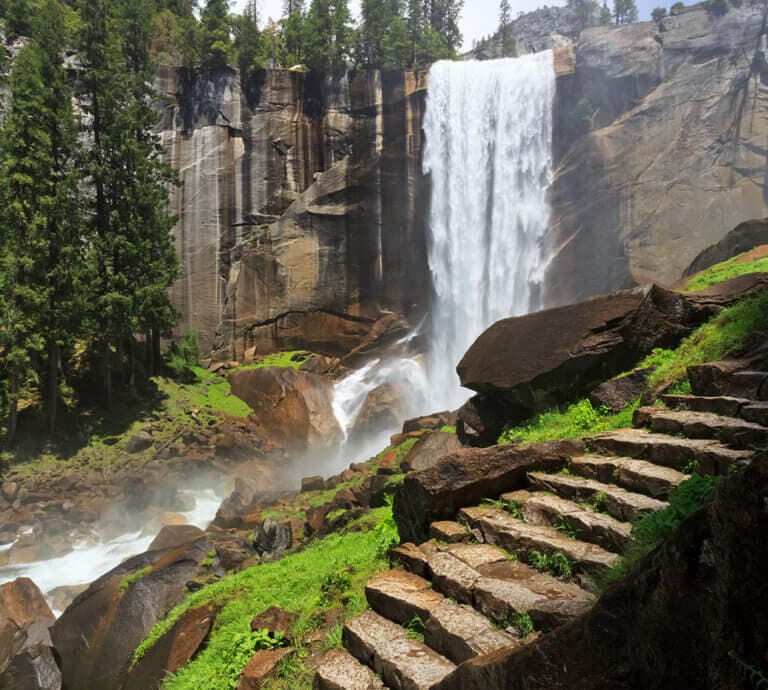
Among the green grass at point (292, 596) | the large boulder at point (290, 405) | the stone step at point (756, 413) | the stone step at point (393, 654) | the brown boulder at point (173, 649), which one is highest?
the stone step at point (756, 413)

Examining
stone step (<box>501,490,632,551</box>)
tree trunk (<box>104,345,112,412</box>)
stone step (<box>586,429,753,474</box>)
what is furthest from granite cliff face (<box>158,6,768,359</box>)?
stone step (<box>501,490,632,551</box>)

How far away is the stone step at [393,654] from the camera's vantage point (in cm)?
359

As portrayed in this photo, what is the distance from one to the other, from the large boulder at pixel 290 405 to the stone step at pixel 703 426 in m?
18.8

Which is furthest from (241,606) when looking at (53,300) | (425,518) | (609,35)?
(609,35)

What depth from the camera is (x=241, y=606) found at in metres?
6.62

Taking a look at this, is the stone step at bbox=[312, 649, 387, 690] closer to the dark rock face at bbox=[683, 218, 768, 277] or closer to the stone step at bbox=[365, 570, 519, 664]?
the stone step at bbox=[365, 570, 519, 664]

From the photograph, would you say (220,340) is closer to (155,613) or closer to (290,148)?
(290,148)

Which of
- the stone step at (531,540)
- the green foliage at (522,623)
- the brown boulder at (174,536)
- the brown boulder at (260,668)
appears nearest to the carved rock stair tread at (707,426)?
the stone step at (531,540)

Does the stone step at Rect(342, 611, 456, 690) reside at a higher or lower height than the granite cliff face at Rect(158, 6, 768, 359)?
lower

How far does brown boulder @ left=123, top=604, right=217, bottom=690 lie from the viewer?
6270 millimetres

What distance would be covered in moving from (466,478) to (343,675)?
2375 mm

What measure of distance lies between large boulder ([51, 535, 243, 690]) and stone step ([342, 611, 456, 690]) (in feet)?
16.5

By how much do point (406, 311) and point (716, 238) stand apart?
16.0m

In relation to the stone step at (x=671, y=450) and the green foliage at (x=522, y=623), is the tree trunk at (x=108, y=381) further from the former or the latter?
the green foliage at (x=522, y=623)
